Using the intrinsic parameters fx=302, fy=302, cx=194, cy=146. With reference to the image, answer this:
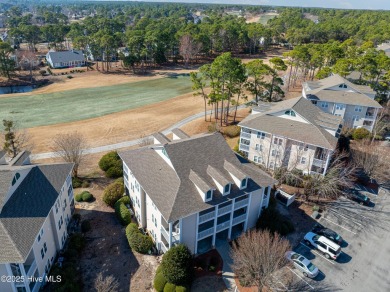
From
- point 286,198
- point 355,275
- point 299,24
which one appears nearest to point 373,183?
point 286,198

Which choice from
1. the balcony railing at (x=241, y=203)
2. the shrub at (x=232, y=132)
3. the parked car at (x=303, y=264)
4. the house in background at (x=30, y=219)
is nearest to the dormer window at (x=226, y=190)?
the balcony railing at (x=241, y=203)

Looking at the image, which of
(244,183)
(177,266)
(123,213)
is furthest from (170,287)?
(244,183)

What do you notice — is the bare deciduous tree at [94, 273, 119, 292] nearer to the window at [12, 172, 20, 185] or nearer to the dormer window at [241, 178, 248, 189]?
the window at [12, 172, 20, 185]

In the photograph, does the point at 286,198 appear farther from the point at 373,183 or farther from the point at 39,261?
the point at 39,261

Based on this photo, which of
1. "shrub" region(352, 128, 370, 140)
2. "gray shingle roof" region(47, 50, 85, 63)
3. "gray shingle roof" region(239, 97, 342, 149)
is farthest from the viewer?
"gray shingle roof" region(47, 50, 85, 63)

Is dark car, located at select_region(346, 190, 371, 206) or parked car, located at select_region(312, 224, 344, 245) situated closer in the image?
parked car, located at select_region(312, 224, 344, 245)

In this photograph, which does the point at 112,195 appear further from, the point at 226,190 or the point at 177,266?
the point at 226,190

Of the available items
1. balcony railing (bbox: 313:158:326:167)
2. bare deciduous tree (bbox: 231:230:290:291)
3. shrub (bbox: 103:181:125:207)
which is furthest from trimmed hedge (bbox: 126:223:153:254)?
balcony railing (bbox: 313:158:326:167)
